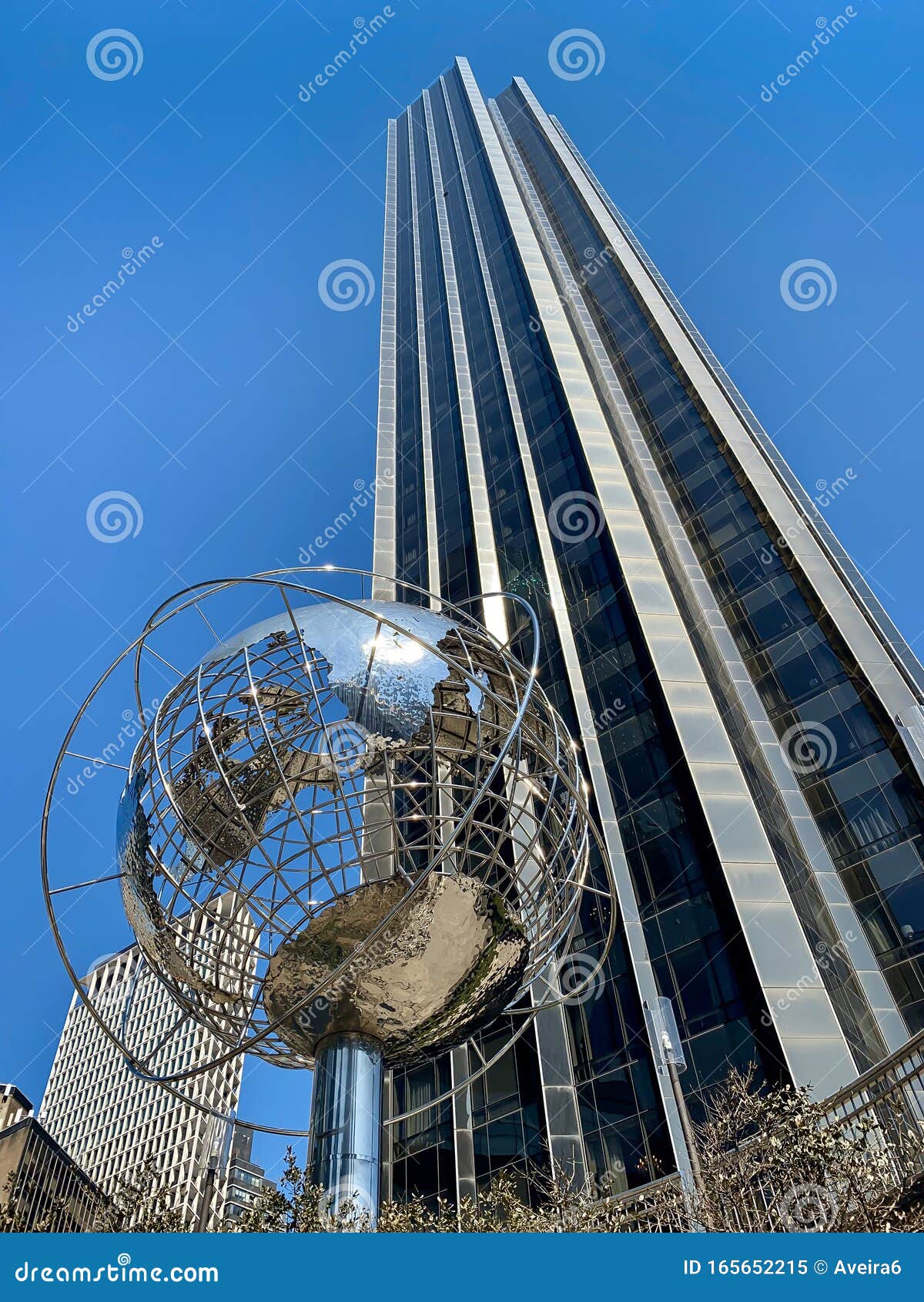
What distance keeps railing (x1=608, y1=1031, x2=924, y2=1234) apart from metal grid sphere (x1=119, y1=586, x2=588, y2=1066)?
3596 millimetres

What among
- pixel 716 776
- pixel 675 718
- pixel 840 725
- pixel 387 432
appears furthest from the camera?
pixel 387 432

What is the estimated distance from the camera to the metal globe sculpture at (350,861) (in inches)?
202

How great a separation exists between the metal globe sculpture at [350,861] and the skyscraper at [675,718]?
6.34 ft

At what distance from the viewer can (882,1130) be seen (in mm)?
9609

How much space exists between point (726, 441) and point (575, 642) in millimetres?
8499

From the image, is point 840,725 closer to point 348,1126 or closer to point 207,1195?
point 207,1195

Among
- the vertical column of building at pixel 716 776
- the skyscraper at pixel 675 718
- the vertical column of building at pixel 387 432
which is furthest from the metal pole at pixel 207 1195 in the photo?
the vertical column of building at pixel 387 432

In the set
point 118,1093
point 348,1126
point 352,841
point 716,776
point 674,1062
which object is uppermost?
point 118,1093

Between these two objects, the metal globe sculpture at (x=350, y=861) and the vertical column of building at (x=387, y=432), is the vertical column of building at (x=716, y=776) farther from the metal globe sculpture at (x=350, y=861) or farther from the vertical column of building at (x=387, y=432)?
the metal globe sculpture at (x=350, y=861)

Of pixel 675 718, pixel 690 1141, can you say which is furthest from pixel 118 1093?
pixel 690 1141

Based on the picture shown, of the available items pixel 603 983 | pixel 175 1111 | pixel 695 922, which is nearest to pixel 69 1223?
pixel 603 983

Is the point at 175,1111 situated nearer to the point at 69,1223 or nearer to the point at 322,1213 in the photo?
the point at 69,1223

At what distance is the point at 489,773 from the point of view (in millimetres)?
5234

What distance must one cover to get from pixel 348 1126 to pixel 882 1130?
294 inches
